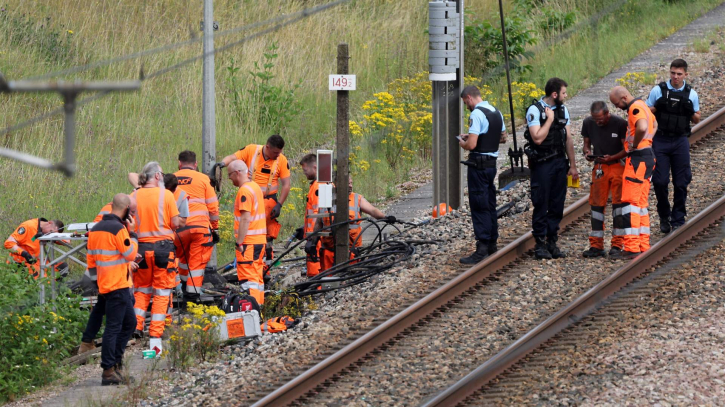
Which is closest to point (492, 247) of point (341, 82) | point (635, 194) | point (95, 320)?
point (635, 194)

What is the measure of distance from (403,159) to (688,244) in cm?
783

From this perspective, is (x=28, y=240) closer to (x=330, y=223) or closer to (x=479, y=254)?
(x=330, y=223)

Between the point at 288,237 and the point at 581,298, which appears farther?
the point at 288,237

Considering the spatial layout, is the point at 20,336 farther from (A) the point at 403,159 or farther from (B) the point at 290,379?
(A) the point at 403,159

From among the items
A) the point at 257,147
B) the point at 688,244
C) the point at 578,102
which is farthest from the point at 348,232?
the point at 578,102

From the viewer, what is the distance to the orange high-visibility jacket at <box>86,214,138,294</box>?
948 cm

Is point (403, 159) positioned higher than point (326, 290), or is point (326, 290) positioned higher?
point (403, 159)

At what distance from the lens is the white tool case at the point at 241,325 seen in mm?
9891

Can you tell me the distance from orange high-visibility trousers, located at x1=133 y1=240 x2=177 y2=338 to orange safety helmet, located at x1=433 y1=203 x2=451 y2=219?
416 cm

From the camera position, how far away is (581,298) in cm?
943

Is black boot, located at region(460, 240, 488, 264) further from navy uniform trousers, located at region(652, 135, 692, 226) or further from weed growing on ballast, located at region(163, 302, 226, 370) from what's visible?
weed growing on ballast, located at region(163, 302, 226, 370)

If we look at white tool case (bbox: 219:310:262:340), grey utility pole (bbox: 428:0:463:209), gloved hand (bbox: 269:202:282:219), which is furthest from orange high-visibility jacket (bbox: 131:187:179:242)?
grey utility pole (bbox: 428:0:463:209)

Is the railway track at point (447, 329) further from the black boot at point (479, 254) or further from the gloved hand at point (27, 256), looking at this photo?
the gloved hand at point (27, 256)

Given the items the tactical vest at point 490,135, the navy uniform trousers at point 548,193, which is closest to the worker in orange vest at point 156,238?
the tactical vest at point 490,135
